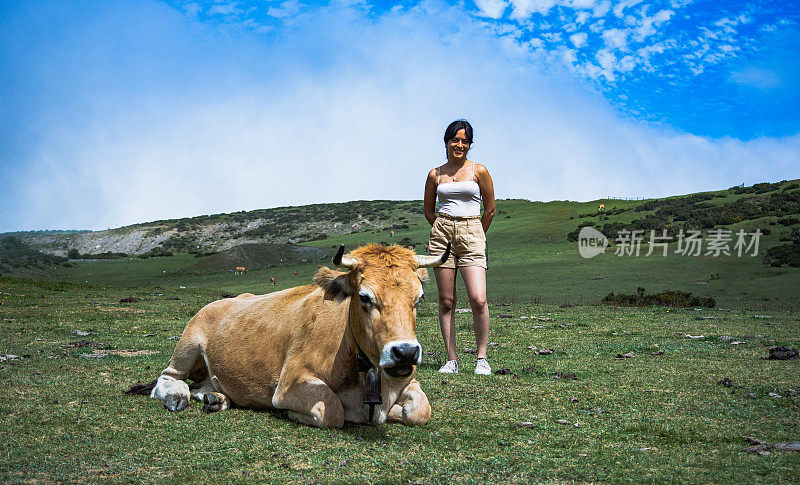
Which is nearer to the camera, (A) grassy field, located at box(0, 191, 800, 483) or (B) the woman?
(A) grassy field, located at box(0, 191, 800, 483)

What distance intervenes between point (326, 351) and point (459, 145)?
12.4 feet

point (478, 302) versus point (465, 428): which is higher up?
point (478, 302)

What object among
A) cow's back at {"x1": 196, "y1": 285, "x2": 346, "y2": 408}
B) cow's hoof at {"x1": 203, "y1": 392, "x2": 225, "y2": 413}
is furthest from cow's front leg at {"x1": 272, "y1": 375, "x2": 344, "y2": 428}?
cow's hoof at {"x1": 203, "y1": 392, "x2": 225, "y2": 413}

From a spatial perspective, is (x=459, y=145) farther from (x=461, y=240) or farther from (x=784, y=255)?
(x=784, y=255)

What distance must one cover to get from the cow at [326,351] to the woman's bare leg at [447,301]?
2.02m

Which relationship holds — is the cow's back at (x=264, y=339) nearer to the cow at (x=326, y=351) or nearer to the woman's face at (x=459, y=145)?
the cow at (x=326, y=351)

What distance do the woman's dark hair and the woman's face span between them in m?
0.04

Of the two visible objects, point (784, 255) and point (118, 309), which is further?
point (784, 255)

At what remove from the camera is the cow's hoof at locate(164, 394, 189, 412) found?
5754 millimetres

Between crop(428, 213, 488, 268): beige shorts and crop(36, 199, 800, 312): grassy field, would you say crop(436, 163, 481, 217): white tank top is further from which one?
crop(36, 199, 800, 312): grassy field

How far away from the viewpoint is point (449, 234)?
7980mm

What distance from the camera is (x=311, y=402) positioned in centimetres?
514

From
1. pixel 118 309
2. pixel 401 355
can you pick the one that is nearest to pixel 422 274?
pixel 401 355

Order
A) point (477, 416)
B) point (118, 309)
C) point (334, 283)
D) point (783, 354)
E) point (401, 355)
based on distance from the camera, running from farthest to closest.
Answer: point (118, 309)
point (783, 354)
point (477, 416)
point (334, 283)
point (401, 355)
